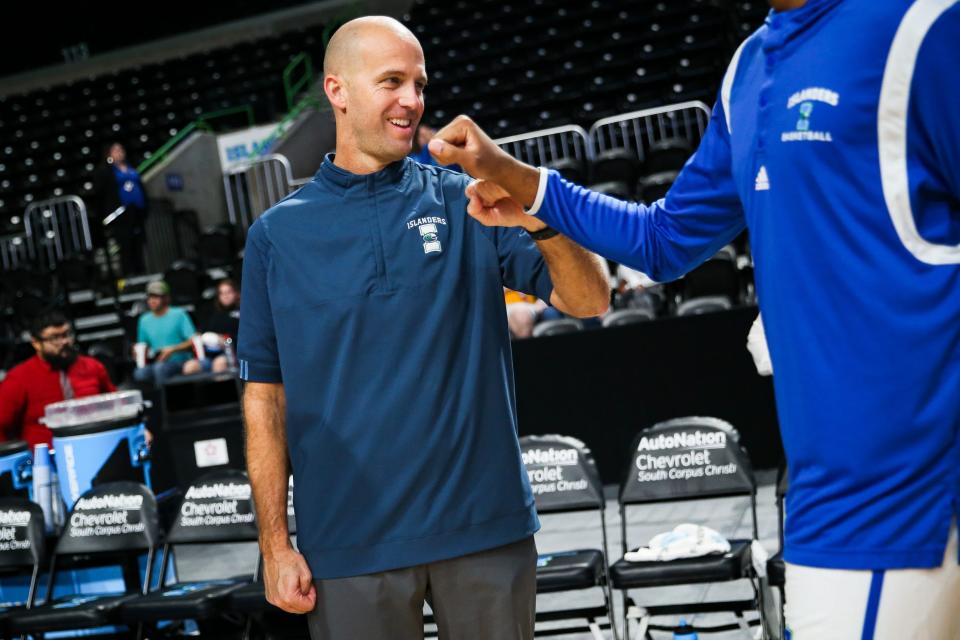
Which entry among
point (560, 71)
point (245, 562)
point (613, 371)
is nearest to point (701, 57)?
point (560, 71)

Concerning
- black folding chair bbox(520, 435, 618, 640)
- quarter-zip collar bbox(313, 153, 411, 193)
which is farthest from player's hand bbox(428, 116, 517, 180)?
black folding chair bbox(520, 435, 618, 640)

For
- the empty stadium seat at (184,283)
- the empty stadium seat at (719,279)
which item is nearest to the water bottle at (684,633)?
the empty stadium seat at (719,279)

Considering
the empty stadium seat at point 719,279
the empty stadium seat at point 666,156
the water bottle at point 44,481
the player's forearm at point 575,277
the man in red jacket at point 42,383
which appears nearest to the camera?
the player's forearm at point 575,277

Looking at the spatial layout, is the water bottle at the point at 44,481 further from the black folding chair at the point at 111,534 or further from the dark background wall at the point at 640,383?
the dark background wall at the point at 640,383

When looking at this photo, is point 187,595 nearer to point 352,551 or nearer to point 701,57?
point 352,551

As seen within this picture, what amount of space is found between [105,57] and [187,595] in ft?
63.2

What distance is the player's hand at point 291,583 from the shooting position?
2561mm

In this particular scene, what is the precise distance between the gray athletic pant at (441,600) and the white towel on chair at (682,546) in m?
2.40

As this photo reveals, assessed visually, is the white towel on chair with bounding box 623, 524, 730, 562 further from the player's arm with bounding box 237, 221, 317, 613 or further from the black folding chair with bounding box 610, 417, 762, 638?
the player's arm with bounding box 237, 221, 317, 613

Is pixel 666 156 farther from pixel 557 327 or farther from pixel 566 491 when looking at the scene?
pixel 566 491

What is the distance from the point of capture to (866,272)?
158cm

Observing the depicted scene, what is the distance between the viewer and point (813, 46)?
1641 mm

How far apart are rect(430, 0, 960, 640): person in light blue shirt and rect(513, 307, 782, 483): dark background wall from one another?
595 cm

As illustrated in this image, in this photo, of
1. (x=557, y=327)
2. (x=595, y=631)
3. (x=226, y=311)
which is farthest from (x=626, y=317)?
(x=226, y=311)
